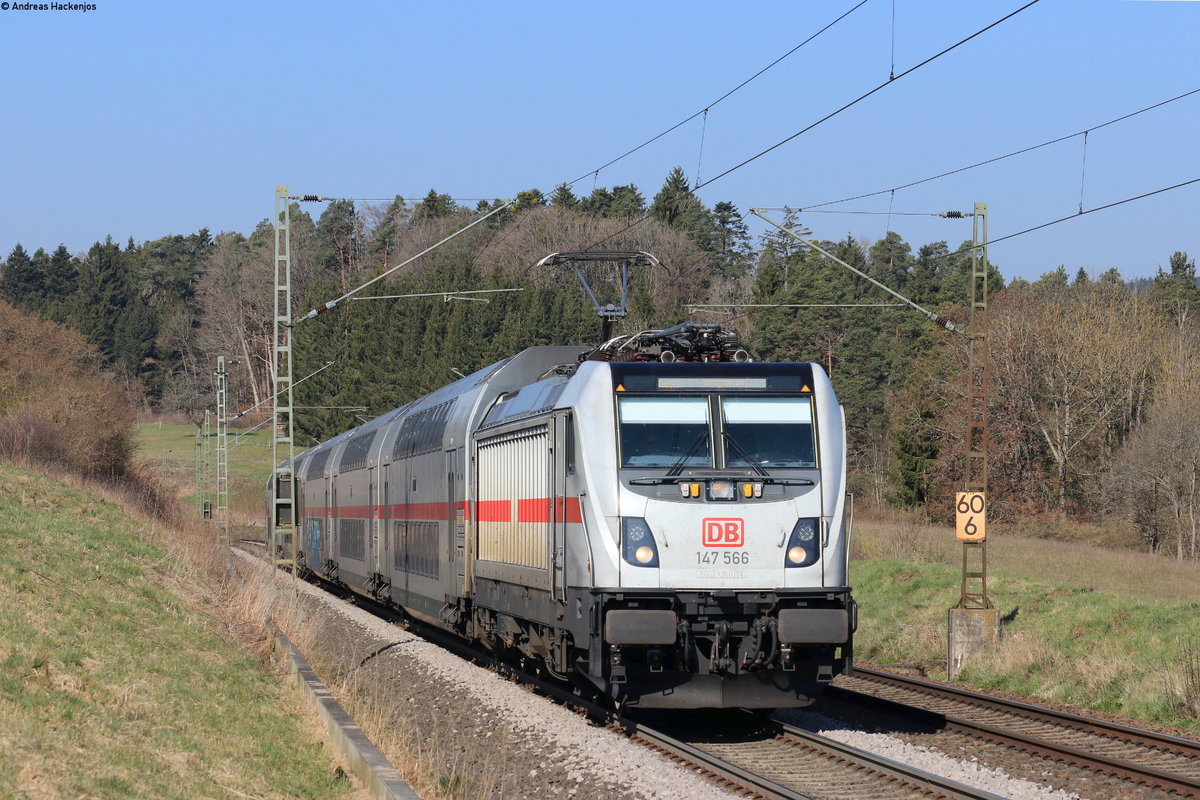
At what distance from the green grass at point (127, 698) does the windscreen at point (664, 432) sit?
12.4 feet

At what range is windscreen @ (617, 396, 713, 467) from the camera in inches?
495

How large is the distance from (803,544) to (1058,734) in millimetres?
3262

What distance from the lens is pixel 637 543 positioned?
12.3 meters

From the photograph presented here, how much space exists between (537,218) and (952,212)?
80.0 meters

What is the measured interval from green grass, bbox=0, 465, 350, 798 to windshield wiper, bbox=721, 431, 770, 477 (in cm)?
445

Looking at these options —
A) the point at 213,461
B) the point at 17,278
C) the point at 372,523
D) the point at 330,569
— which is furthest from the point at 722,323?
the point at 17,278

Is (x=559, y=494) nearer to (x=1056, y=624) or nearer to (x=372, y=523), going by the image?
(x=1056, y=624)

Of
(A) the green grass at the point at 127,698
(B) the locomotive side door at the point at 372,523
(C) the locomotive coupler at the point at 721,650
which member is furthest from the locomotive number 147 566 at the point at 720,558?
(B) the locomotive side door at the point at 372,523

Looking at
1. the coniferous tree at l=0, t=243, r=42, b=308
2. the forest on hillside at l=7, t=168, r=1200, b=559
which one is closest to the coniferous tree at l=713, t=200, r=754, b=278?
the forest on hillside at l=7, t=168, r=1200, b=559

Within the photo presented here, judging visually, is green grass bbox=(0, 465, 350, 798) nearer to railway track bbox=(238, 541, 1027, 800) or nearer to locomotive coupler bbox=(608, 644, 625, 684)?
locomotive coupler bbox=(608, 644, 625, 684)

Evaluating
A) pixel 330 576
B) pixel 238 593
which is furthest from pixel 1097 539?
pixel 238 593

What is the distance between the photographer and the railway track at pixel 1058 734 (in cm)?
1092

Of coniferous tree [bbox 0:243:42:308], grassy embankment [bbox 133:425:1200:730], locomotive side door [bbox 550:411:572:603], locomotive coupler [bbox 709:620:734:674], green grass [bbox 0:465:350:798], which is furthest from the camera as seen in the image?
coniferous tree [bbox 0:243:42:308]

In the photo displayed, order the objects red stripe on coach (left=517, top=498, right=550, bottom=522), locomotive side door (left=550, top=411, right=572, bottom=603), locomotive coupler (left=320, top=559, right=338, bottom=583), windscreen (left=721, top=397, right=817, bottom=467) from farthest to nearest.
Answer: locomotive coupler (left=320, top=559, right=338, bottom=583), red stripe on coach (left=517, top=498, right=550, bottom=522), locomotive side door (left=550, top=411, right=572, bottom=603), windscreen (left=721, top=397, right=817, bottom=467)
